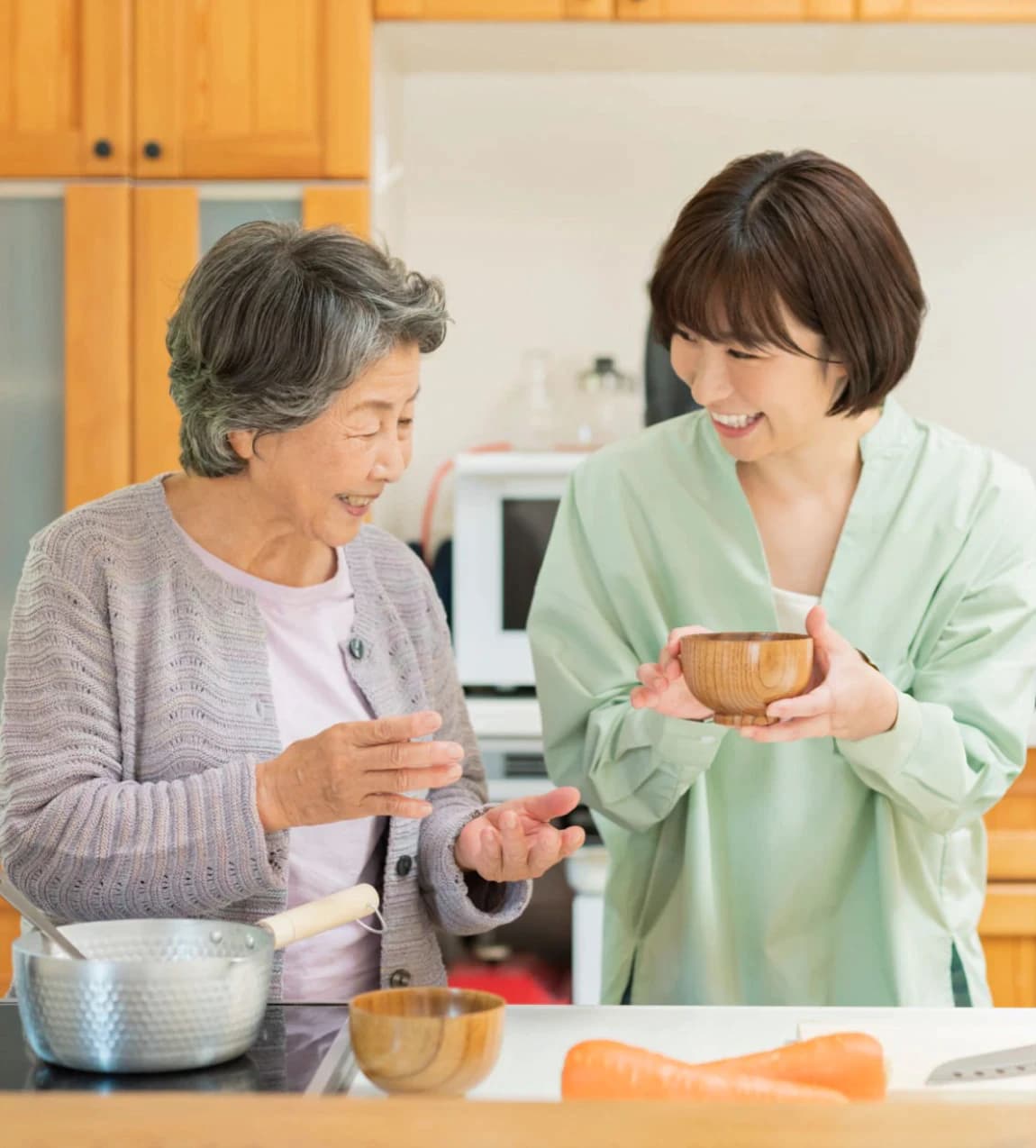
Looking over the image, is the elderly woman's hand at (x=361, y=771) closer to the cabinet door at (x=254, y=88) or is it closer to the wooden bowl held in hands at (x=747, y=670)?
the wooden bowl held in hands at (x=747, y=670)

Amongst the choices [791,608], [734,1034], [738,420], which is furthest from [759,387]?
[734,1034]

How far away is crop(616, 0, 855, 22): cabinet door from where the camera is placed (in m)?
2.54

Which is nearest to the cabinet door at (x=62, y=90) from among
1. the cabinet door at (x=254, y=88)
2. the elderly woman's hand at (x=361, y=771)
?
the cabinet door at (x=254, y=88)

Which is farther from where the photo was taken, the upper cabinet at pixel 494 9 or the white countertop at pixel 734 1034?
the upper cabinet at pixel 494 9

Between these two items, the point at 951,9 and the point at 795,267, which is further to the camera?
the point at 951,9

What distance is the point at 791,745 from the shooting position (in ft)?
4.40

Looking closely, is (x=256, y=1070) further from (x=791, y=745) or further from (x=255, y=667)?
(x=791, y=745)

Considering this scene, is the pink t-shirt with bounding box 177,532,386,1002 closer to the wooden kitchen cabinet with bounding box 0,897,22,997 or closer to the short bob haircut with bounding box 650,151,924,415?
the short bob haircut with bounding box 650,151,924,415

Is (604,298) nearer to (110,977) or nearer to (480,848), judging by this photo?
(480,848)

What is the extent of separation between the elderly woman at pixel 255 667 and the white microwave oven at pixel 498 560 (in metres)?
1.10

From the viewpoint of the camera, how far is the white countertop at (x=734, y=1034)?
0.95 metres

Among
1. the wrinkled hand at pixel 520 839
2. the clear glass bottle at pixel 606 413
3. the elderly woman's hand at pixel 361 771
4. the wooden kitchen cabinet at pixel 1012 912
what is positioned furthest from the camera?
the clear glass bottle at pixel 606 413

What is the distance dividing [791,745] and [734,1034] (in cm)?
35

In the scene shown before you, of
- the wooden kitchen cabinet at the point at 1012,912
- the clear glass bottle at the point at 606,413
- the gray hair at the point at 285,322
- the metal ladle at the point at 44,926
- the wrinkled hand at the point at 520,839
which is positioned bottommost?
the wooden kitchen cabinet at the point at 1012,912
